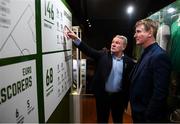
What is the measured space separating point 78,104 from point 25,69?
8.16 ft

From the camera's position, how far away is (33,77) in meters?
1.66

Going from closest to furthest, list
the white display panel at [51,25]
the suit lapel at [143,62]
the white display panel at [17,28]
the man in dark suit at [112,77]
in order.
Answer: the white display panel at [17,28], the white display panel at [51,25], the suit lapel at [143,62], the man in dark suit at [112,77]

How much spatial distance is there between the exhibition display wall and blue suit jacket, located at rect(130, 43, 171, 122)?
774 mm

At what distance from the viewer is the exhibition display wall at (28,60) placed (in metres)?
1.21

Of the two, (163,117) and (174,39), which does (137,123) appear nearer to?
(163,117)

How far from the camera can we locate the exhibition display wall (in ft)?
3.98

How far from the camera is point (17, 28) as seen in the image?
1.36 metres

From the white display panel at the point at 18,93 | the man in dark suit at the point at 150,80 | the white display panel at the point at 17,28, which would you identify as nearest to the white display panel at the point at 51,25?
the white display panel at the point at 17,28

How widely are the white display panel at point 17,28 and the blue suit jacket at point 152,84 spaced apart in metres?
1.07

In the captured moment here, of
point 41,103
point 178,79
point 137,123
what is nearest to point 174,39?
point 178,79

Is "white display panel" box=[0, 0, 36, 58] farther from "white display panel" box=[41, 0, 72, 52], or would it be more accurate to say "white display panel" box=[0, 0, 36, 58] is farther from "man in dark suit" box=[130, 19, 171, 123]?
"man in dark suit" box=[130, 19, 171, 123]

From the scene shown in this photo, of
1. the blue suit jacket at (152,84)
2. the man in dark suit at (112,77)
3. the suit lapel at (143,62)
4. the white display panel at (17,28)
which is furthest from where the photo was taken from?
the man in dark suit at (112,77)

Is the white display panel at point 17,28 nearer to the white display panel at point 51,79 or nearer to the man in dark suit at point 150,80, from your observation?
the white display panel at point 51,79

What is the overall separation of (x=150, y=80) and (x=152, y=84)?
Answer: 1.7 inches
